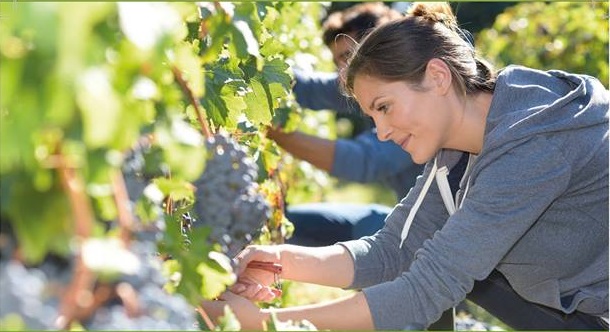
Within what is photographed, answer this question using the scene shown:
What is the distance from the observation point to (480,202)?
2.34 meters

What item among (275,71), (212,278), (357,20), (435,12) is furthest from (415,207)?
(357,20)

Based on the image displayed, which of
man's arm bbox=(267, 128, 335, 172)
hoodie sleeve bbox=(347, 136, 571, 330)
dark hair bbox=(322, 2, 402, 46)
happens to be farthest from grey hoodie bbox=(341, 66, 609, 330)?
dark hair bbox=(322, 2, 402, 46)

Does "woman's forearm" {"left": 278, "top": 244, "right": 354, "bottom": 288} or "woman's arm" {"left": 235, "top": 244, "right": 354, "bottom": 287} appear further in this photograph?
"woman's forearm" {"left": 278, "top": 244, "right": 354, "bottom": 288}

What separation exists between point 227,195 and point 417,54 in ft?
3.87

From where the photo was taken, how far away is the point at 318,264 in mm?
2609

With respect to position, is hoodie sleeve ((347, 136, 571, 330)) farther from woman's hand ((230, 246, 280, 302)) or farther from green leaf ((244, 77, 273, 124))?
green leaf ((244, 77, 273, 124))

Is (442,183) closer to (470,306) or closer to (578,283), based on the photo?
(578,283)

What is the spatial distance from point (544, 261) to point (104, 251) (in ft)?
5.63

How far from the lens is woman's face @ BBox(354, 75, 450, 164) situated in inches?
101

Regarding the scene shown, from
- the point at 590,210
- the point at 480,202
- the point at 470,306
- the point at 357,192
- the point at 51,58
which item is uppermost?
the point at 51,58

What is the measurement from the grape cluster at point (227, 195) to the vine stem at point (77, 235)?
28 centimetres

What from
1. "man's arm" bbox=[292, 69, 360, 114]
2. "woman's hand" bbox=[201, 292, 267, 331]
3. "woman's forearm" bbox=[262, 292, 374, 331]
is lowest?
→ "man's arm" bbox=[292, 69, 360, 114]

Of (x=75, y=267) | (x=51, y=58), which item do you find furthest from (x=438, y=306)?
(x=51, y=58)

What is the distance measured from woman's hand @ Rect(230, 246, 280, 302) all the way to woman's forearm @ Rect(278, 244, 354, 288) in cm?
7
